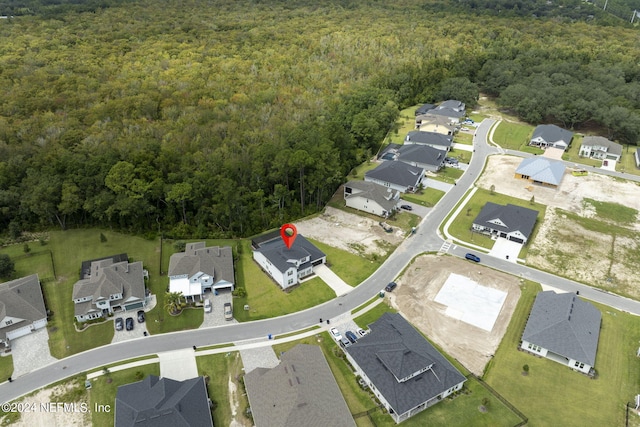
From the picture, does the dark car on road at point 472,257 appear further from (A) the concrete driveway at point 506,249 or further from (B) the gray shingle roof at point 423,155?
(B) the gray shingle roof at point 423,155

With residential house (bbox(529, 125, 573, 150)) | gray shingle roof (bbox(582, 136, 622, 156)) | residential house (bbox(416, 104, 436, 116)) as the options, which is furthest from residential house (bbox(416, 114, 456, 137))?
gray shingle roof (bbox(582, 136, 622, 156))

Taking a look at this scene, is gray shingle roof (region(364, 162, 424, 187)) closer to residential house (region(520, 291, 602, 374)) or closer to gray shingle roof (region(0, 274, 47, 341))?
residential house (region(520, 291, 602, 374))

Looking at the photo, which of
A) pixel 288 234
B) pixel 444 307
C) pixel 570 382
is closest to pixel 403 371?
pixel 444 307

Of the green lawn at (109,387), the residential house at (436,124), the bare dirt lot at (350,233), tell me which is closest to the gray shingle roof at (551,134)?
the residential house at (436,124)

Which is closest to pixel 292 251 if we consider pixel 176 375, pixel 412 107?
pixel 176 375

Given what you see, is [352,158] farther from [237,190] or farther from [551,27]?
[551,27]

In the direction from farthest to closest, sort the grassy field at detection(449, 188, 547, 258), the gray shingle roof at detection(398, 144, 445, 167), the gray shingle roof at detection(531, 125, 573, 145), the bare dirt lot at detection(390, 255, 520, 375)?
the gray shingle roof at detection(531, 125, 573, 145), the gray shingle roof at detection(398, 144, 445, 167), the grassy field at detection(449, 188, 547, 258), the bare dirt lot at detection(390, 255, 520, 375)
